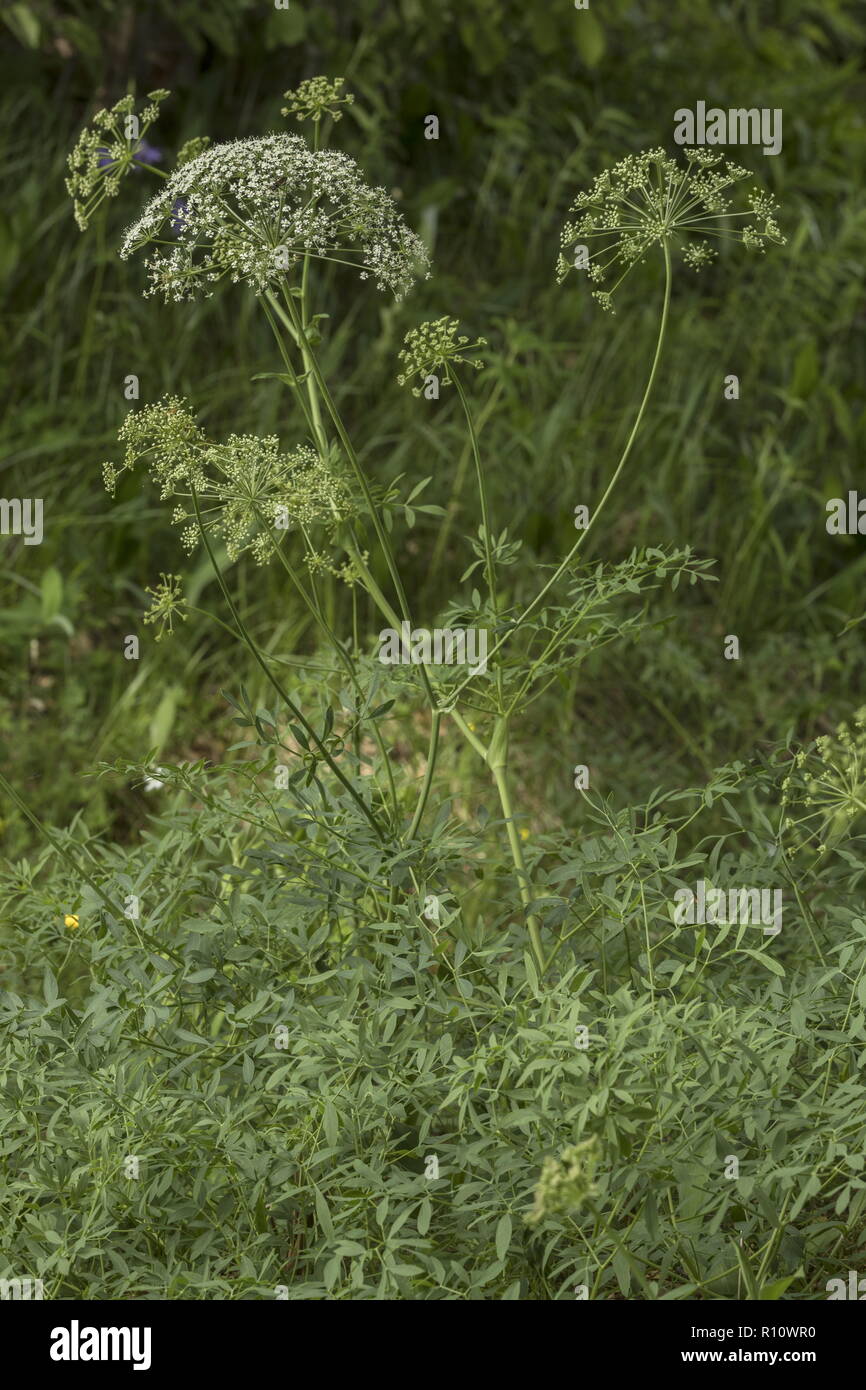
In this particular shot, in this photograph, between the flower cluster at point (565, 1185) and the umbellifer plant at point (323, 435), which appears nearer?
the flower cluster at point (565, 1185)

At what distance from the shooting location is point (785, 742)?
2.11 metres

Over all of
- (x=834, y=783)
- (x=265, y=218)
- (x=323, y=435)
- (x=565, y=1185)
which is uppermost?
(x=265, y=218)

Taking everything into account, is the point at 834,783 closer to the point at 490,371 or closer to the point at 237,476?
the point at 237,476

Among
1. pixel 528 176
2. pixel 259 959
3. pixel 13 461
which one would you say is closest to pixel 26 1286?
pixel 259 959

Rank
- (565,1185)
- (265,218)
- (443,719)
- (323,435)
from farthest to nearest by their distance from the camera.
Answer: (443,719) → (323,435) → (265,218) → (565,1185)

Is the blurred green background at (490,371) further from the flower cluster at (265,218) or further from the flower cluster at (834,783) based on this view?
the flower cluster at (265,218)

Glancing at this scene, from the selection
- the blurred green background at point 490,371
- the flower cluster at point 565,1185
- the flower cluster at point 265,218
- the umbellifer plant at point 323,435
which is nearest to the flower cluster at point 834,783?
the umbellifer plant at point 323,435

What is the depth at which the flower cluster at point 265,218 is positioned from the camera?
1.87 meters

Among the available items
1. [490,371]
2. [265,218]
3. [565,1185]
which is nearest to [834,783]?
[565,1185]

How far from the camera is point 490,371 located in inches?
160

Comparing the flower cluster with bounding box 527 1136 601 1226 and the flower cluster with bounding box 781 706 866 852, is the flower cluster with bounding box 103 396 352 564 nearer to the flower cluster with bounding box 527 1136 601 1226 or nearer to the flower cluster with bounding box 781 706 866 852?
the flower cluster with bounding box 781 706 866 852

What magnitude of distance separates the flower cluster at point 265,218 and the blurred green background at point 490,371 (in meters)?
1.42

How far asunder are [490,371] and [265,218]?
2193 millimetres

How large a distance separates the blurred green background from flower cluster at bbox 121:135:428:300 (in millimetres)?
1422
